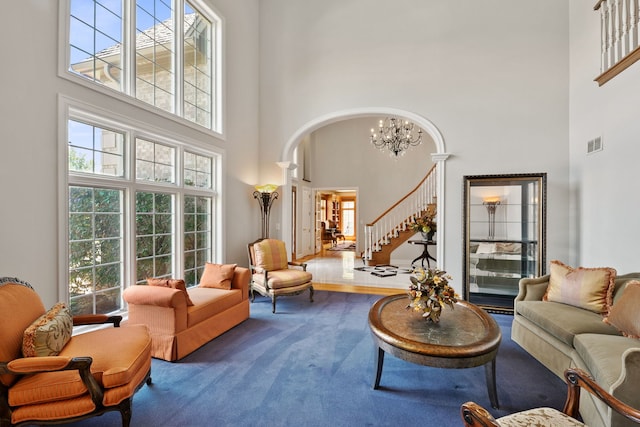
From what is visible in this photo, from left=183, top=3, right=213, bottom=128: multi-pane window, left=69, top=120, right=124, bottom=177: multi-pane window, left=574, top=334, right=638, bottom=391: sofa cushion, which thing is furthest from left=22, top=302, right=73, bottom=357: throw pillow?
left=574, top=334, right=638, bottom=391: sofa cushion

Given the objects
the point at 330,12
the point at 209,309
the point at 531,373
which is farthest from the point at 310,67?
the point at 531,373

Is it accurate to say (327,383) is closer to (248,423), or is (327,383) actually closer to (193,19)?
(248,423)

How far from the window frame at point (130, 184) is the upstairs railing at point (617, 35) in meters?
5.19

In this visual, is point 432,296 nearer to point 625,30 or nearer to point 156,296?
point 156,296

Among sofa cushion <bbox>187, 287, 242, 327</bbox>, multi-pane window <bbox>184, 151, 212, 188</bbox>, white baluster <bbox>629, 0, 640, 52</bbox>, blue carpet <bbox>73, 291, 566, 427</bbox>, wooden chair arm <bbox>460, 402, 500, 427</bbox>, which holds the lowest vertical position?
blue carpet <bbox>73, 291, 566, 427</bbox>

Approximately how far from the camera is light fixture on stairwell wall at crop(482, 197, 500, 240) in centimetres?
468

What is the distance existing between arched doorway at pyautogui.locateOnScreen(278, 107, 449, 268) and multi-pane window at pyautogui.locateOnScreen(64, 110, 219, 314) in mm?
1822

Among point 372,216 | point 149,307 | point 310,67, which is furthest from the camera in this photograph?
point 372,216

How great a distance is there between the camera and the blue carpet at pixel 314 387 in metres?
2.05

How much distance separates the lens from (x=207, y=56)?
491 cm

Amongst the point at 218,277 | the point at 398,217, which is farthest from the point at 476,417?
the point at 398,217

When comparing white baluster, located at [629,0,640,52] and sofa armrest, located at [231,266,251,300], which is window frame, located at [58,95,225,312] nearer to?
sofa armrest, located at [231,266,251,300]

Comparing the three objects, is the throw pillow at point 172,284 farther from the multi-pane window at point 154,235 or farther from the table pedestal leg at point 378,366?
the table pedestal leg at point 378,366

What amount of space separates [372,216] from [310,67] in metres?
5.44
